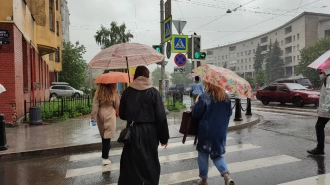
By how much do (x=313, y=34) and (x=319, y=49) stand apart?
18151 mm

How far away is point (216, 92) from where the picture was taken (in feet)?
12.8

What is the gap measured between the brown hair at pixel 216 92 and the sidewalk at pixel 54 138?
13.8 feet

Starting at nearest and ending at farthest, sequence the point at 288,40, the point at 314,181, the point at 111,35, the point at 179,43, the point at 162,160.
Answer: the point at 314,181 → the point at 162,160 → the point at 179,43 → the point at 111,35 → the point at 288,40

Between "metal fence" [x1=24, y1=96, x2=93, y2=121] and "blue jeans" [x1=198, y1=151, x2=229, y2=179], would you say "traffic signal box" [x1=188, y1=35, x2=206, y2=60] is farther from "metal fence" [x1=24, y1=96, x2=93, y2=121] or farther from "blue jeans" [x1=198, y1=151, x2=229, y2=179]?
"blue jeans" [x1=198, y1=151, x2=229, y2=179]

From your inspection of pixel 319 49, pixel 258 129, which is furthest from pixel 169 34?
pixel 319 49

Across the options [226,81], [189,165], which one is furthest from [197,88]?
[226,81]

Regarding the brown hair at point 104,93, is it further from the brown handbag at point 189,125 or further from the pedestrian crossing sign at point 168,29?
the pedestrian crossing sign at point 168,29

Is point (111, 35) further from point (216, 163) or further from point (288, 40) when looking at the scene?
point (288, 40)

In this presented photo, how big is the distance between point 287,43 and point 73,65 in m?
66.3

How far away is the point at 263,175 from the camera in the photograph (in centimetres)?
483

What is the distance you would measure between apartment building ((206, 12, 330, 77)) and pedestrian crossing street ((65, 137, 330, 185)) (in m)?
74.5

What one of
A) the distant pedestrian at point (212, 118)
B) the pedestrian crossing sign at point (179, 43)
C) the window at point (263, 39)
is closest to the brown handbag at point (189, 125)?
the distant pedestrian at point (212, 118)

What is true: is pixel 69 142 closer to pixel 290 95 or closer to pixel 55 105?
pixel 55 105

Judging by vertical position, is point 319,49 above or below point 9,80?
above
